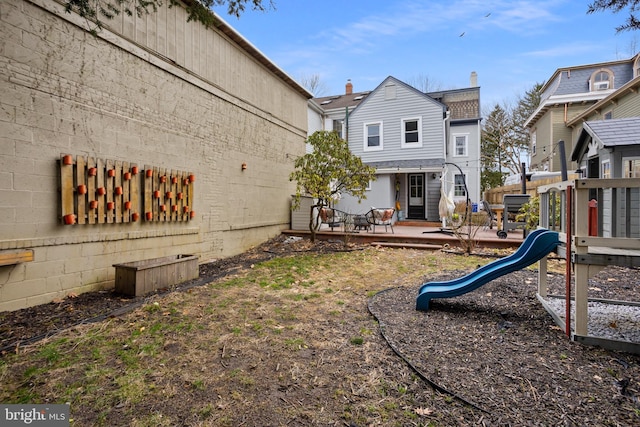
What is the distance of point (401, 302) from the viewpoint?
4.59 meters

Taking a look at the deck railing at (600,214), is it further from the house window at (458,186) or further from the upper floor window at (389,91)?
the house window at (458,186)

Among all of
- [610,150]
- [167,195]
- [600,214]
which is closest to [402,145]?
[610,150]

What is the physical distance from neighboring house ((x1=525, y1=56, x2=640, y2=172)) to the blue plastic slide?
16.8 meters

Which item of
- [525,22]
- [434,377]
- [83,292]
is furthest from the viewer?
[525,22]

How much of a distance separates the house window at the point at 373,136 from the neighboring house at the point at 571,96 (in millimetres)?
9998

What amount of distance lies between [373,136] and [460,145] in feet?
18.4

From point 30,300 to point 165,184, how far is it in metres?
2.91

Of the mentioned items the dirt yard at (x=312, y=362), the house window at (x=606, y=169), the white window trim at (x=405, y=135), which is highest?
the white window trim at (x=405, y=135)

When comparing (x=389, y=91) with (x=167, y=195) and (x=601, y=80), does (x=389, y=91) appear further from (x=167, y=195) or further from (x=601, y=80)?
(x=167, y=195)

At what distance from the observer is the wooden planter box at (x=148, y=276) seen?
16.2ft

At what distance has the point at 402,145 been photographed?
1572 cm

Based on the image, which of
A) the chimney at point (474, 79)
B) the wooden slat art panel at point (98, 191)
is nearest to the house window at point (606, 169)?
the wooden slat art panel at point (98, 191)

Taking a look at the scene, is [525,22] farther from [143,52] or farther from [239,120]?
[143,52]

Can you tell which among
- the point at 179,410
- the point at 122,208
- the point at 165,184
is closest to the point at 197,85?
the point at 165,184
